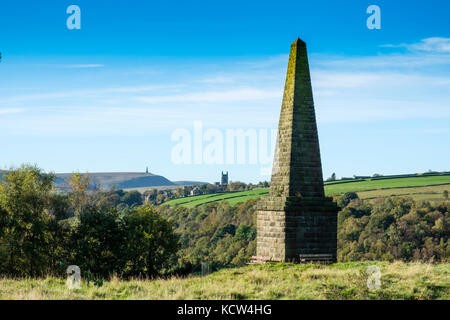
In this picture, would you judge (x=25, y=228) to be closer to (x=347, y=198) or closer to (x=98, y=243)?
(x=98, y=243)

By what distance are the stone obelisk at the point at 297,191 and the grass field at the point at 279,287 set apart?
11.8 feet

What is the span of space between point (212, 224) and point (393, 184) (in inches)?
1371

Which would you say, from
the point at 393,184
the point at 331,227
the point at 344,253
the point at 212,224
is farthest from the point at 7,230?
the point at 393,184

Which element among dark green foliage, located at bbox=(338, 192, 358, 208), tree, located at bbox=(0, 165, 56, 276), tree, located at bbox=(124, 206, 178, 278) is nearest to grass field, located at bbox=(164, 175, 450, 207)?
dark green foliage, located at bbox=(338, 192, 358, 208)

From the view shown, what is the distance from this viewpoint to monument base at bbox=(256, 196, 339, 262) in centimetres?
2647

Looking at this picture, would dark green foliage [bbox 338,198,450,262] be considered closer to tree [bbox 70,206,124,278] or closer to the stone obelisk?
tree [bbox 70,206,124,278]

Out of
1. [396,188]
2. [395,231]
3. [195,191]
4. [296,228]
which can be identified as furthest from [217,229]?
[296,228]

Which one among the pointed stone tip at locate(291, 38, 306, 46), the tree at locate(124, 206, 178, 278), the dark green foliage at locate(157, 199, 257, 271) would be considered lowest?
the dark green foliage at locate(157, 199, 257, 271)

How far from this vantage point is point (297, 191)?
2720 centimetres

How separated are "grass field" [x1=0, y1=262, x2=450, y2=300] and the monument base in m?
3.23

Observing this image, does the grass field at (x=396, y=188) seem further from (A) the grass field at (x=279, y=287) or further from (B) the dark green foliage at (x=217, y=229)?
(A) the grass field at (x=279, y=287)

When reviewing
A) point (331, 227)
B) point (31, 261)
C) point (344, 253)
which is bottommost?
point (344, 253)
